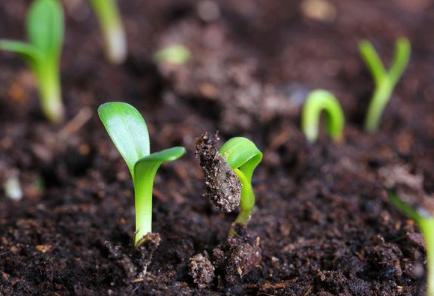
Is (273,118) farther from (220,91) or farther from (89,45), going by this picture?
(89,45)

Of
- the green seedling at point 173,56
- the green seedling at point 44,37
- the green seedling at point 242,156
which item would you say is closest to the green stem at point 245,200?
the green seedling at point 242,156

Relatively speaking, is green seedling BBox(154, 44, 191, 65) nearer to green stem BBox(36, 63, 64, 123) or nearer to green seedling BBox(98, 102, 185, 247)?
green stem BBox(36, 63, 64, 123)

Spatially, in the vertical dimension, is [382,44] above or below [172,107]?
above

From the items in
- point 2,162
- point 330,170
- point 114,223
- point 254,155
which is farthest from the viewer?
point 2,162

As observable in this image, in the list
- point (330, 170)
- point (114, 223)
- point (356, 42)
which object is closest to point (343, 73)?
point (356, 42)

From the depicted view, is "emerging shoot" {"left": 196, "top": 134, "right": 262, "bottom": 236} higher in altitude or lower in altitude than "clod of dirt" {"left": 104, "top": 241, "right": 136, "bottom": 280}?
higher

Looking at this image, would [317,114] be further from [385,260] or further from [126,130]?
[126,130]

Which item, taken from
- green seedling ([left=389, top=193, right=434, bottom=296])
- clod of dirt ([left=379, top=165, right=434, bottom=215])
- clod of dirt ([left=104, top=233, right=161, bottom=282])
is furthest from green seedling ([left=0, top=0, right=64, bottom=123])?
green seedling ([left=389, top=193, right=434, bottom=296])

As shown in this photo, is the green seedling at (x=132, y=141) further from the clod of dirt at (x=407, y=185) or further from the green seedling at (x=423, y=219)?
the clod of dirt at (x=407, y=185)
